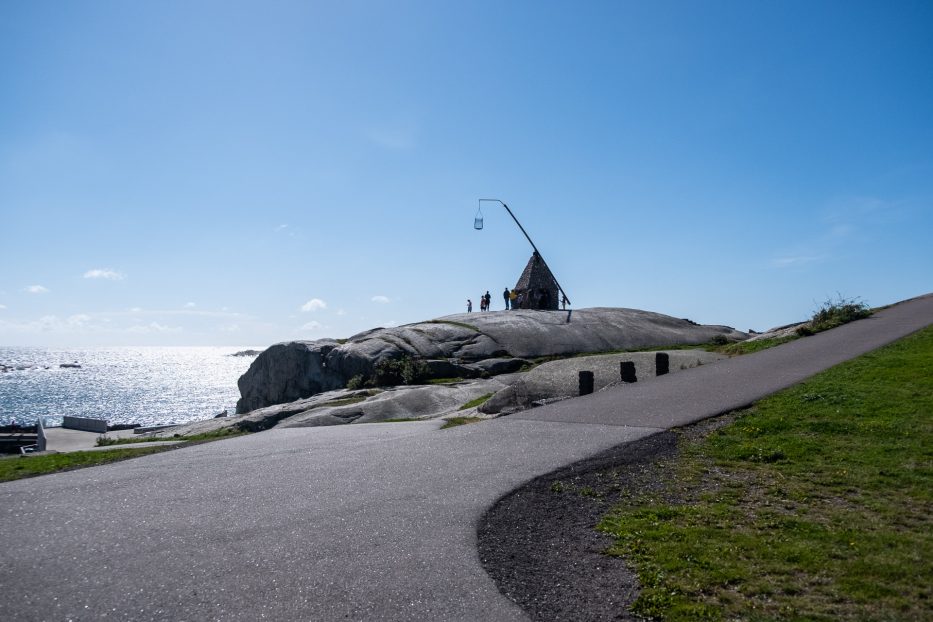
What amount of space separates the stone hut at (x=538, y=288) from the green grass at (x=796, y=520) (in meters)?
28.9

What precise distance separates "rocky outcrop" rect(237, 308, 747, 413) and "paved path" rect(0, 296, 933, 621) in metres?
15.2

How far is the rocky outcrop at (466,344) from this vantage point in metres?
30.1

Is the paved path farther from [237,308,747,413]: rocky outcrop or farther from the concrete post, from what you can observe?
[237,308,747,413]: rocky outcrop

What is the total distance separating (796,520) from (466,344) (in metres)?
24.2

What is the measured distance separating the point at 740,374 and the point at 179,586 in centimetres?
1570

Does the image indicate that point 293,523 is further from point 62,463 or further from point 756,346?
point 756,346

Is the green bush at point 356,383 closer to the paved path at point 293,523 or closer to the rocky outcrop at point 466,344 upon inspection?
the rocky outcrop at point 466,344

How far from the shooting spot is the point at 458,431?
14.0 metres

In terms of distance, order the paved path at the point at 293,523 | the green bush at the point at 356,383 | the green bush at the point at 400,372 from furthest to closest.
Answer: the green bush at the point at 356,383
the green bush at the point at 400,372
the paved path at the point at 293,523

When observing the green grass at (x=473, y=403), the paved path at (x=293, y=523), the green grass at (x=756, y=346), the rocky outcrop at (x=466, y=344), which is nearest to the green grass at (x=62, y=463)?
the paved path at (x=293, y=523)

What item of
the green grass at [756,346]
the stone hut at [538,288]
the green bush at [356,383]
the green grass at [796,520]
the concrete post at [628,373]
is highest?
the stone hut at [538,288]

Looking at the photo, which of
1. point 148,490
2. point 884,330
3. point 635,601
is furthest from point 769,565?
point 884,330

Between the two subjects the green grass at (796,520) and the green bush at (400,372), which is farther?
the green bush at (400,372)

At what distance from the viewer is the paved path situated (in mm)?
5609
